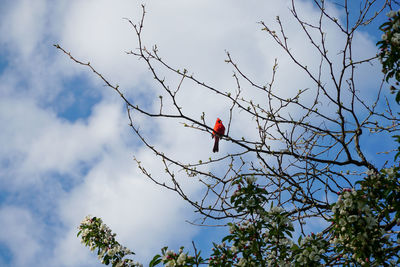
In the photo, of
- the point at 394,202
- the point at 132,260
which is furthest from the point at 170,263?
the point at 394,202

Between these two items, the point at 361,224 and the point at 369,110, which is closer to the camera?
the point at 361,224

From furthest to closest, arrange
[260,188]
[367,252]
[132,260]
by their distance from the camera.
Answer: [132,260], [260,188], [367,252]

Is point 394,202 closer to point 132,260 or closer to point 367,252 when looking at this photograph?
point 367,252

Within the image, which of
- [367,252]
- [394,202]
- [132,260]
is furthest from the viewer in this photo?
[132,260]

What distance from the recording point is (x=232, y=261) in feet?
12.2

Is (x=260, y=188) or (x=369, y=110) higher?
(x=369, y=110)

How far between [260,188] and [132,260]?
2.12 metres

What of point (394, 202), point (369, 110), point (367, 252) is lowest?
point (367, 252)

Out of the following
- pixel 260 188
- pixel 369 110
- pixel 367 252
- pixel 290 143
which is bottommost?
pixel 367 252

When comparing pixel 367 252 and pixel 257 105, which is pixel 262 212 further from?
pixel 257 105

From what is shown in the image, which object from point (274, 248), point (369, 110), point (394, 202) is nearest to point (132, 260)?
point (274, 248)

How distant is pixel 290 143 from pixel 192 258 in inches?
81.4

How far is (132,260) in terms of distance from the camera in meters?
4.93

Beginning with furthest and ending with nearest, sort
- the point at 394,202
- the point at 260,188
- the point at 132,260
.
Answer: the point at 132,260, the point at 260,188, the point at 394,202
